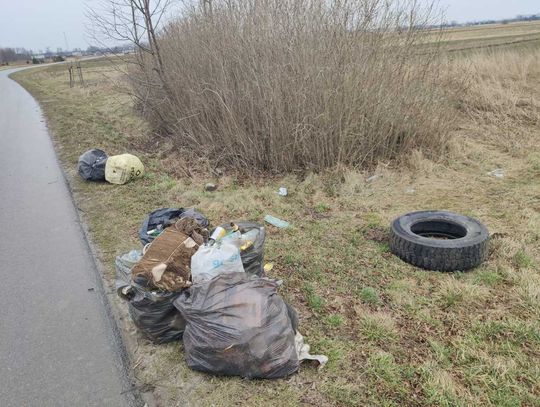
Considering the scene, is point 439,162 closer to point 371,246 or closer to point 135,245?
point 371,246

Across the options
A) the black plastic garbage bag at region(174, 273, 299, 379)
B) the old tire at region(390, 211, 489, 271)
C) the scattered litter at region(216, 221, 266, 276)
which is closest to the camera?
the black plastic garbage bag at region(174, 273, 299, 379)

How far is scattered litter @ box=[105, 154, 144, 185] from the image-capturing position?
292 inches

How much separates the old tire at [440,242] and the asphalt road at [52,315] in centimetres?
294

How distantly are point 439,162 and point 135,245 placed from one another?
545 centimetres

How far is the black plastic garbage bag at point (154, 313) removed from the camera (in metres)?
3.20

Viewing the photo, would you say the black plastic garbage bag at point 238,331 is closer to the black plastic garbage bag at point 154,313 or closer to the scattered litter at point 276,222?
the black plastic garbage bag at point 154,313

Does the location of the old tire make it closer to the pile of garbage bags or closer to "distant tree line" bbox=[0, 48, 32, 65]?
the pile of garbage bags

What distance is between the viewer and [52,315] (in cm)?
386

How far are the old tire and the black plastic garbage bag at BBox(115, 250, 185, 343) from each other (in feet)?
8.08

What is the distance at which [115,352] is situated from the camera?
3.32 m

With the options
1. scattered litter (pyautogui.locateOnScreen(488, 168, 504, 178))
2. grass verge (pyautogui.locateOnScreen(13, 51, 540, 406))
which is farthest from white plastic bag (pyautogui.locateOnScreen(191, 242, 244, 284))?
scattered litter (pyautogui.locateOnScreen(488, 168, 504, 178))

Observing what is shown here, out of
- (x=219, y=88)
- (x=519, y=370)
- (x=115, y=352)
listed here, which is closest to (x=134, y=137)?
(x=219, y=88)

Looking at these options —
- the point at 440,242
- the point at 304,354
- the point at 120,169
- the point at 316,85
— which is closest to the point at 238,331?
the point at 304,354

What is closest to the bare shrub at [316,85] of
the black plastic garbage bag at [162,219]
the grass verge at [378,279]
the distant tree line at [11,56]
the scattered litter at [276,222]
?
the grass verge at [378,279]
